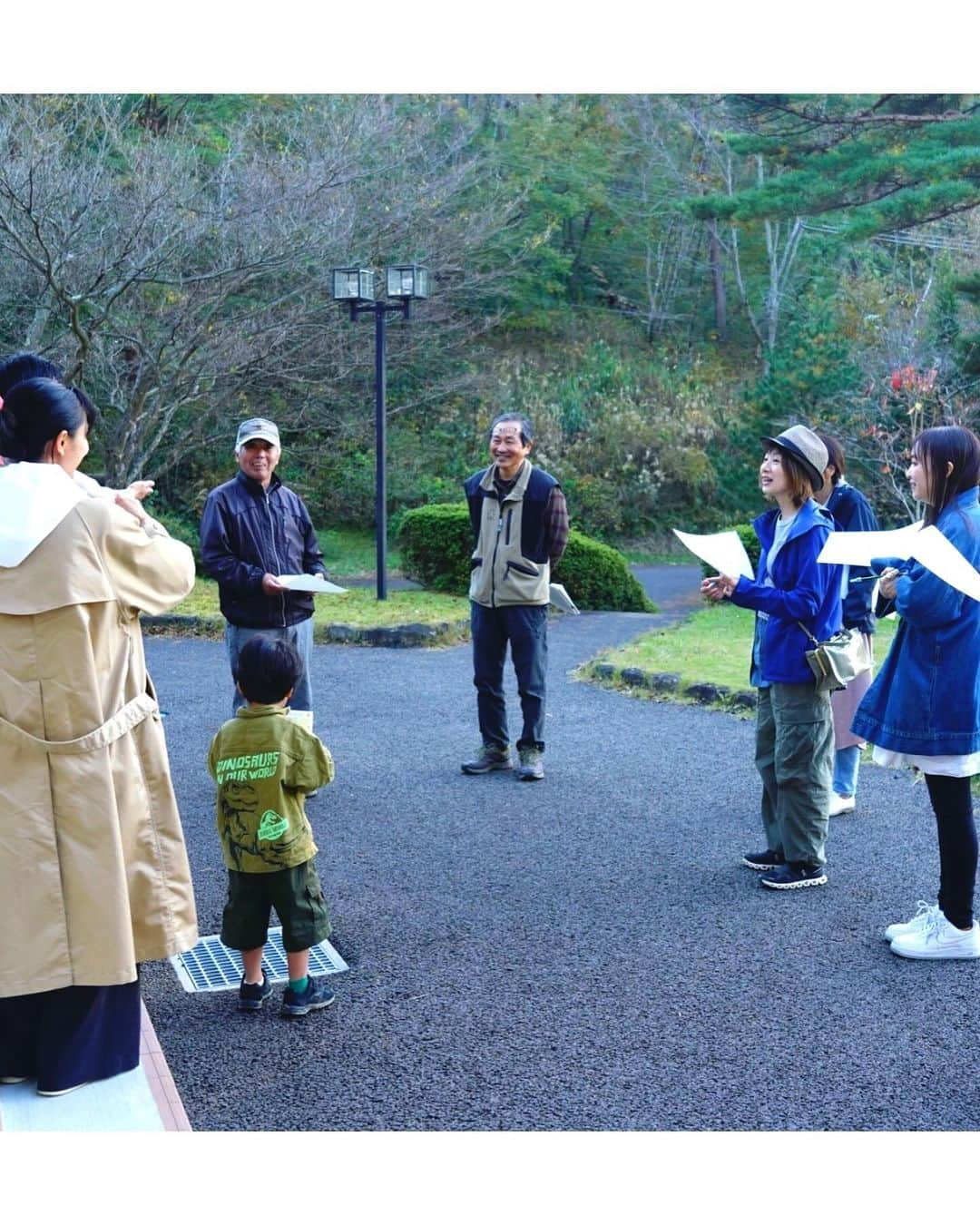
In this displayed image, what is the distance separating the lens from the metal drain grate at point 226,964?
387 centimetres

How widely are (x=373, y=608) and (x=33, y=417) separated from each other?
9.14 meters

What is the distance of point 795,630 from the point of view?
14.9ft

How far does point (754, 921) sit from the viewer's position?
4.35 meters

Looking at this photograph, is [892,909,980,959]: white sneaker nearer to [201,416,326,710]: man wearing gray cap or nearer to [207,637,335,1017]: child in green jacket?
[207,637,335,1017]: child in green jacket

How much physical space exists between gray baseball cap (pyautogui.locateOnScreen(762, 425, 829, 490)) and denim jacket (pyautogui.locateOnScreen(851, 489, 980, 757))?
25.3 inches

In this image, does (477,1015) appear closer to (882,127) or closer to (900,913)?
(900,913)

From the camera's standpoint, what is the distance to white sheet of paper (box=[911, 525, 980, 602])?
3.62m

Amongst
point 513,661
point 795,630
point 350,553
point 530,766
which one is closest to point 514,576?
point 513,661

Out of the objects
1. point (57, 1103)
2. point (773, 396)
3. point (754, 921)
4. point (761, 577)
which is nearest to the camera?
point (57, 1103)

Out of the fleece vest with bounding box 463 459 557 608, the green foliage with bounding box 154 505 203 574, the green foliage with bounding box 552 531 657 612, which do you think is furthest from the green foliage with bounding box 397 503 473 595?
the fleece vest with bounding box 463 459 557 608

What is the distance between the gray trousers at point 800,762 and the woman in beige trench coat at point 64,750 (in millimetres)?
2457

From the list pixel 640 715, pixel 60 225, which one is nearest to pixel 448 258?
pixel 60 225

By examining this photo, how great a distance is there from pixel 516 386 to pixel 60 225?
12160 mm

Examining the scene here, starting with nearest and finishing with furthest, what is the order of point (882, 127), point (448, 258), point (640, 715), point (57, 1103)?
1. point (57, 1103)
2. point (640, 715)
3. point (882, 127)
4. point (448, 258)
